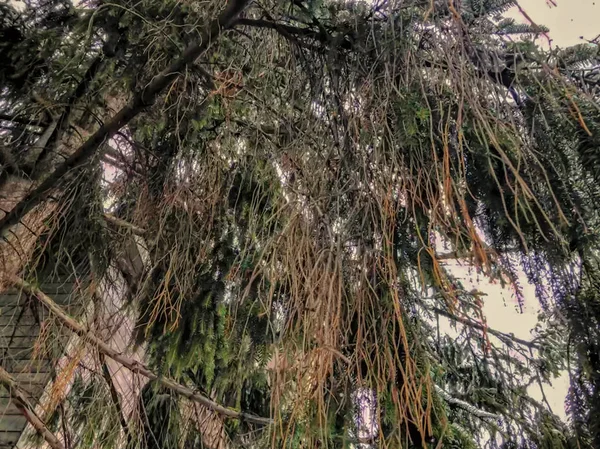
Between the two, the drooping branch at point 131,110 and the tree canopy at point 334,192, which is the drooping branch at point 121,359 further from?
the drooping branch at point 131,110

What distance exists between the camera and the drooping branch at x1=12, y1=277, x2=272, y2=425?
220 centimetres

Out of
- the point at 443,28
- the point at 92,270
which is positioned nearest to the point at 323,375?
the point at 443,28

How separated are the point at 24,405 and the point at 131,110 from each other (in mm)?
1460

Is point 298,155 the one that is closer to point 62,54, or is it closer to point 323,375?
point 323,375

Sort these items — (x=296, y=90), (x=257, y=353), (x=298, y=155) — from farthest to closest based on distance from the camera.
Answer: (x=257, y=353)
(x=296, y=90)
(x=298, y=155)

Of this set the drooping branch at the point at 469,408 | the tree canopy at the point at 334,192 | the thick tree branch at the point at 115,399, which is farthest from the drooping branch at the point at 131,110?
the drooping branch at the point at 469,408

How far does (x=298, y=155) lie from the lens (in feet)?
5.53

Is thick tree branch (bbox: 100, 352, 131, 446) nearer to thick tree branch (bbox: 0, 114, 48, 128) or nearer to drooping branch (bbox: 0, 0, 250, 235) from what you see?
drooping branch (bbox: 0, 0, 250, 235)

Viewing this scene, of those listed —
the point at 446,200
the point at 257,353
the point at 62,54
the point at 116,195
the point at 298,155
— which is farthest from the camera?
the point at 116,195

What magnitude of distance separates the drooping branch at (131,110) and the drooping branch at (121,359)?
1.34 feet

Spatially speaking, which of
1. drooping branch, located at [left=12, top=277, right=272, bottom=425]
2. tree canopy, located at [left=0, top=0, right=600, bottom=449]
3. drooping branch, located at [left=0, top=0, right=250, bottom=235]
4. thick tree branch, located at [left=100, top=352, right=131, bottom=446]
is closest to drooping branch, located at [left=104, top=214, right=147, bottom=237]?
tree canopy, located at [left=0, top=0, right=600, bottom=449]

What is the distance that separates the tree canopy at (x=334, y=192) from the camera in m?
1.16

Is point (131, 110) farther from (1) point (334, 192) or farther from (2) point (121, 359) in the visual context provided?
(2) point (121, 359)

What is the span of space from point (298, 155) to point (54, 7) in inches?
61.4
